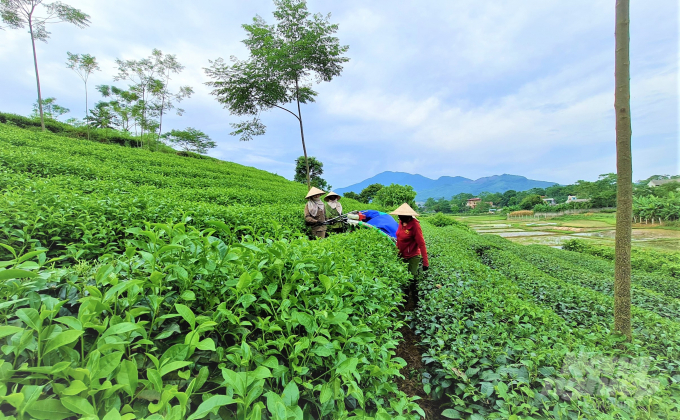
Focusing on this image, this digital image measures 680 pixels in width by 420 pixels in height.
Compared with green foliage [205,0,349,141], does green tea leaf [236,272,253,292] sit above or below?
below

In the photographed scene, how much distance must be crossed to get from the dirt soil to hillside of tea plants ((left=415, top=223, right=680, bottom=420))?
4.4 inches

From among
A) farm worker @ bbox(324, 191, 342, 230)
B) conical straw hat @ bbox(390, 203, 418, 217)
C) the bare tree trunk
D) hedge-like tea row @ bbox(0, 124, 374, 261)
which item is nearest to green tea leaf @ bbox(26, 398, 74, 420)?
A: hedge-like tea row @ bbox(0, 124, 374, 261)

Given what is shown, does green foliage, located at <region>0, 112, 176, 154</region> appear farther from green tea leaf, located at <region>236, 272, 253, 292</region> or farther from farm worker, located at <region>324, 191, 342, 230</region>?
green tea leaf, located at <region>236, 272, 253, 292</region>

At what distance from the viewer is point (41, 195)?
284 centimetres

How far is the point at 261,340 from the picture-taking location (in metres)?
1.09

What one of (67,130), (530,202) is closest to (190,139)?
(67,130)

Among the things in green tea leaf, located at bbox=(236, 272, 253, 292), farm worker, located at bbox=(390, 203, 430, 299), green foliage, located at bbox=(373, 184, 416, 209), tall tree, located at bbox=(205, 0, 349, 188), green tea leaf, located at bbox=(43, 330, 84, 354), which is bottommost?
farm worker, located at bbox=(390, 203, 430, 299)

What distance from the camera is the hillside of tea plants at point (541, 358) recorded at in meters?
1.42

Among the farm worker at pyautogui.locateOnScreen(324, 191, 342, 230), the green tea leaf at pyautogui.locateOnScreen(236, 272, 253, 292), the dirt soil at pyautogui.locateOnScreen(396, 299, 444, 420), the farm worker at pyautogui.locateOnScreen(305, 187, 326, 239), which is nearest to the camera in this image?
the green tea leaf at pyautogui.locateOnScreen(236, 272, 253, 292)

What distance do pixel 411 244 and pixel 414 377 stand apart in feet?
7.55

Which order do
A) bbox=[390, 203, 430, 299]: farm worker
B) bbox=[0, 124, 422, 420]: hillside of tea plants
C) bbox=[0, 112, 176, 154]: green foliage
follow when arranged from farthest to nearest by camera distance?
bbox=[0, 112, 176, 154]: green foliage
bbox=[390, 203, 430, 299]: farm worker
bbox=[0, 124, 422, 420]: hillside of tea plants

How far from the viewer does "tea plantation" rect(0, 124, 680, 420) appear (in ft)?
2.38

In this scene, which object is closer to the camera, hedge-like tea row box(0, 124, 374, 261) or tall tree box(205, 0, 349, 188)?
hedge-like tea row box(0, 124, 374, 261)

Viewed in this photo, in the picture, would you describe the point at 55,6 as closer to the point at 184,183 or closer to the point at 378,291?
the point at 184,183
